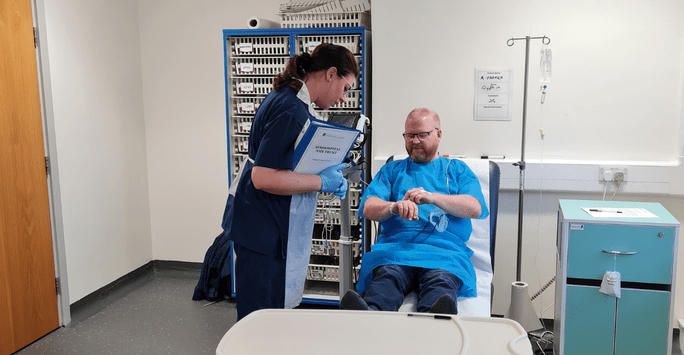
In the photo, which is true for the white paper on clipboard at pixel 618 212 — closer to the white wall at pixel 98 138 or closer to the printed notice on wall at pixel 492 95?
the printed notice on wall at pixel 492 95

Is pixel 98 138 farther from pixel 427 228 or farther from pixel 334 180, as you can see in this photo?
pixel 427 228

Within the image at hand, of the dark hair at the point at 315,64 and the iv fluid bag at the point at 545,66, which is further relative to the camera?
the iv fluid bag at the point at 545,66

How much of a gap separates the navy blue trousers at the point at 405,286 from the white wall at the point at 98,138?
2.00 metres

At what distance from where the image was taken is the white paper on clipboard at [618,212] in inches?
89.6

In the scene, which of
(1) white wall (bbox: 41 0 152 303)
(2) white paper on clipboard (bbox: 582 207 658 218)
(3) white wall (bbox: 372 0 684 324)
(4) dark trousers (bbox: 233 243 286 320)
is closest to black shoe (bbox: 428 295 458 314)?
(4) dark trousers (bbox: 233 243 286 320)

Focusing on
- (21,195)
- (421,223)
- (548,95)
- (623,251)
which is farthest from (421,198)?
(21,195)

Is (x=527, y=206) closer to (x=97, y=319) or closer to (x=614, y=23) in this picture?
(x=614, y=23)

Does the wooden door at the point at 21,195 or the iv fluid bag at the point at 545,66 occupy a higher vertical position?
the iv fluid bag at the point at 545,66

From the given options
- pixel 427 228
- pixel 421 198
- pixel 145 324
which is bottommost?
pixel 145 324

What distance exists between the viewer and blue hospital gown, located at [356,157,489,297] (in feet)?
7.11

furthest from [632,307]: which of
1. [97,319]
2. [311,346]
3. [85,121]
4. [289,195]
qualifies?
[85,121]

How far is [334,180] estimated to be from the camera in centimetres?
194

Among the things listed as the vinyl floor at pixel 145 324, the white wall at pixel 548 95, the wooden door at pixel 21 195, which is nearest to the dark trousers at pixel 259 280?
the vinyl floor at pixel 145 324

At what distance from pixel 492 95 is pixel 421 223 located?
97 cm
